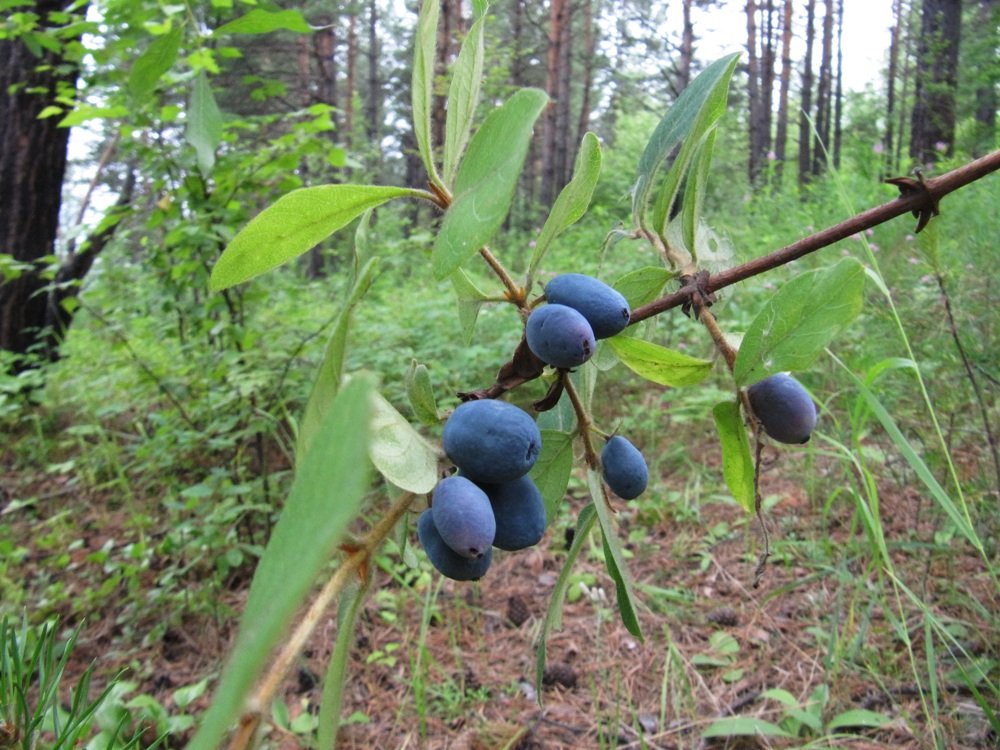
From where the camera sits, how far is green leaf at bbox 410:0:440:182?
37cm

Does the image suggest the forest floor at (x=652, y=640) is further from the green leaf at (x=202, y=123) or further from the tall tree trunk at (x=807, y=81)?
the tall tree trunk at (x=807, y=81)

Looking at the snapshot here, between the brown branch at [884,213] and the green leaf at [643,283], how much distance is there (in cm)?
4

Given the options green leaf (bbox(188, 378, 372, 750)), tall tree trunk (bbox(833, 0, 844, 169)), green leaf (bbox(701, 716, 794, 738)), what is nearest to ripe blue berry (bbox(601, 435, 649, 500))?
green leaf (bbox(188, 378, 372, 750))

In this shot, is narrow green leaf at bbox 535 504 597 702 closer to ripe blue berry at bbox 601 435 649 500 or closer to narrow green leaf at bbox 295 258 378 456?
ripe blue berry at bbox 601 435 649 500

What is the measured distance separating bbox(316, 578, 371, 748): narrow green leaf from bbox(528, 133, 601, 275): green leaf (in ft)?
0.65

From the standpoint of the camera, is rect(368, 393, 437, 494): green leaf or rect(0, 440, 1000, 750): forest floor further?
rect(0, 440, 1000, 750): forest floor

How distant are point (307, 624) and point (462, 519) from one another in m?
0.10

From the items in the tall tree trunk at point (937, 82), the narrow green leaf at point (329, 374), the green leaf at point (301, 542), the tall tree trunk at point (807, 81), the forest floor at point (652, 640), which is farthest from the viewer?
the tall tree trunk at point (807, 81)

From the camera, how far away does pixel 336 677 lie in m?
0.30

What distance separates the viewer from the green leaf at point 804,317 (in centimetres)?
35

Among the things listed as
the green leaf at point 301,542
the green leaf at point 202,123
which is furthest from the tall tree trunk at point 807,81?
the green leaf at point 301,542

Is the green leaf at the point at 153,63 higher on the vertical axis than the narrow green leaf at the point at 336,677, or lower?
higher

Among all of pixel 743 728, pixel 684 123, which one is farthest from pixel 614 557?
pixel 743 728

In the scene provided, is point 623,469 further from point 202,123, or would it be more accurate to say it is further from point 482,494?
point 202,123
